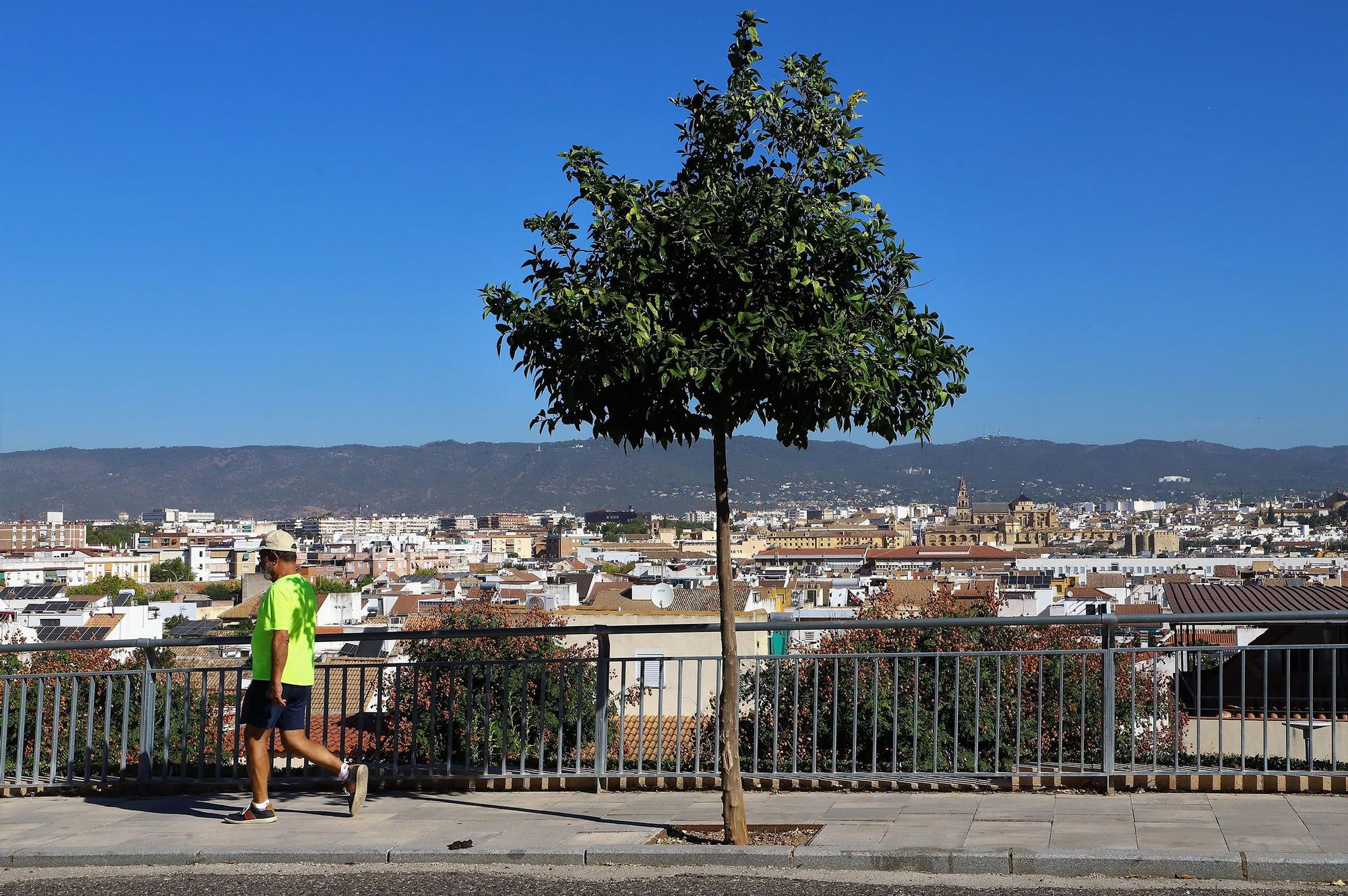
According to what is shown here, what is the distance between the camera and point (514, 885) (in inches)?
242

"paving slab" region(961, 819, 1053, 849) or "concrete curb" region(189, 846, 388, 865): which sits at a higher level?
"paving slab" region(961, 819, 1053, 849)

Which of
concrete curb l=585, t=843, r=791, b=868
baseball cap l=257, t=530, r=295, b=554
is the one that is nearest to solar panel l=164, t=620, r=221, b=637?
baseball cap l=257, t=530, r=295, b=554

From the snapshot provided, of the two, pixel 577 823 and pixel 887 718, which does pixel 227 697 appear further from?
pixel 887 718

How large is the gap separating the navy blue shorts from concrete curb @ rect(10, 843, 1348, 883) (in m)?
0.81

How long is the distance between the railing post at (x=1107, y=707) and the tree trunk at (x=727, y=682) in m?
2.10

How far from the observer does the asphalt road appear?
228 inches

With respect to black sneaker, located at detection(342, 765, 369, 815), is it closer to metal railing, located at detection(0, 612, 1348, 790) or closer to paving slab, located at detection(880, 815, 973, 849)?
metal railing, located at detection(0, 612, 1348, 790)

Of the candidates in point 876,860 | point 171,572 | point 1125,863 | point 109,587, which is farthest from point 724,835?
point 171,572

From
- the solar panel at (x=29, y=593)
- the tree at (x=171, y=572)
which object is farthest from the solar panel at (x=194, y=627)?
the tree at (x=171, y=572)

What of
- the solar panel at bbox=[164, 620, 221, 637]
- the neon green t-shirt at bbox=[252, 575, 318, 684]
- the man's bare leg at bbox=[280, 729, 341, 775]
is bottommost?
the solar panel at bbox=[164, 620, 221, 637]

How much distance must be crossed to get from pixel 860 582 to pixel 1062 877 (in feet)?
309

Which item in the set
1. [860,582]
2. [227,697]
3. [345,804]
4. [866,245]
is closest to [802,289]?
[866,245]

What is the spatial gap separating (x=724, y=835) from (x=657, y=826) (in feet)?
1.56

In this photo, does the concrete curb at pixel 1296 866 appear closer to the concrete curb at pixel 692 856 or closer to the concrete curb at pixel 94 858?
the concrete curb at pixel 692 856
